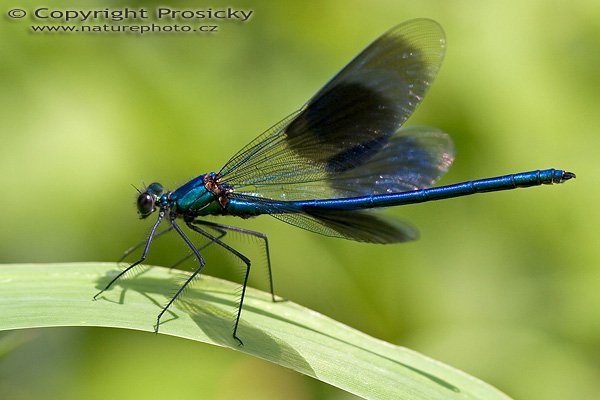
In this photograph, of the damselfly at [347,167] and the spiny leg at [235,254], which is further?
the damselfly at [347,167]

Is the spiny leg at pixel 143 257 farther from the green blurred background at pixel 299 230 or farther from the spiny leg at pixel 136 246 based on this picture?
the green blurred background at pixel 299 230

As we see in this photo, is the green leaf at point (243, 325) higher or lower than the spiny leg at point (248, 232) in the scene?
lower

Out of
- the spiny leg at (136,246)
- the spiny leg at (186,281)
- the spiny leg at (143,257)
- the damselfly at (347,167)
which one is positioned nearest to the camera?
the spiny leg at (186,281)

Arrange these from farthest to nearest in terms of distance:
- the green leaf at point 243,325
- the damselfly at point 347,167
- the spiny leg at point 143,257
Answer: the damselfly at point 347,167 → the spiny leg at point 143,257 → the green leaf at point 243,325

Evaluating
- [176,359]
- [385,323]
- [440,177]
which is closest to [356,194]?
[440,177]

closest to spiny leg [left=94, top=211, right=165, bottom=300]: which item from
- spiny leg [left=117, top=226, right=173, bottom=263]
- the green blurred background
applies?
spiny leg [left=117, top=226, right=173, bottom=263]

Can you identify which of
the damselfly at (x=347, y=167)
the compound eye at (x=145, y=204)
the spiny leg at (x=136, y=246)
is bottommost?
the spiny leg at (x=136, y=246)

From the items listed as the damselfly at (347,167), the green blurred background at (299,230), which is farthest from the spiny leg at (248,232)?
the green blurred background at (299,230)

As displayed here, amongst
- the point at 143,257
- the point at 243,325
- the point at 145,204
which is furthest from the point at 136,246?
the point at 243,325
